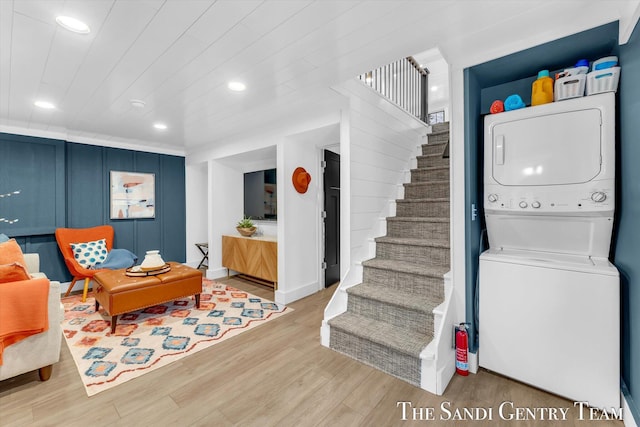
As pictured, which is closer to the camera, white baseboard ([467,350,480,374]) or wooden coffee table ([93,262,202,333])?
white baseboard ([467,350,480,374])

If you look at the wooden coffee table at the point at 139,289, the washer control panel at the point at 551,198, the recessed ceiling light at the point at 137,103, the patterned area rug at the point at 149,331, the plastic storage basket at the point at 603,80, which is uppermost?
the recessed ceiling light at the point at 137,103

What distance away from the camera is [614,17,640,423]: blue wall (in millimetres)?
1432

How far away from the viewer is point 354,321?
7.72 feet

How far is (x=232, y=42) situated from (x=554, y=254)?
8.53 ft

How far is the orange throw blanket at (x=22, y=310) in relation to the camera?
1.72m

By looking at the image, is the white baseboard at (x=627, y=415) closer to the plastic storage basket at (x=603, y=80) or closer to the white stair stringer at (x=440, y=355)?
the white stair stringer at (x=440, y=355)

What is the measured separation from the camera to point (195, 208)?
18.1ft

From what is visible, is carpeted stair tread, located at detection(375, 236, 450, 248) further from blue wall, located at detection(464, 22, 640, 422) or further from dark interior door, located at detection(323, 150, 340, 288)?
dark interior door, located at detection(323, 150, 340, 288)

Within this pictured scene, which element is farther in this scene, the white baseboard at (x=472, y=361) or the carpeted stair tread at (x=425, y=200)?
the carpeted stair tread at (x=425, y=200)

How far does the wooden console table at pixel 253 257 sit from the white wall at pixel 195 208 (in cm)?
117

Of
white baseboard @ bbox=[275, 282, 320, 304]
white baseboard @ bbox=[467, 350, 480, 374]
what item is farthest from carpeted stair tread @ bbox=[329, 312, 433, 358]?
white baseboard @ bbox=[275, 282, 320, 304]

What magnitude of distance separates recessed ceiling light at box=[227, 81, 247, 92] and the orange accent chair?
2.87 meters

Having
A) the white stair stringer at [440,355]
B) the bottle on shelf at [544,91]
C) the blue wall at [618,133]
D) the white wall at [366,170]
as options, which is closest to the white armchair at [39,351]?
the white wall at [366,170]

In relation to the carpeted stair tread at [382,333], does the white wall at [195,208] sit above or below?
above
